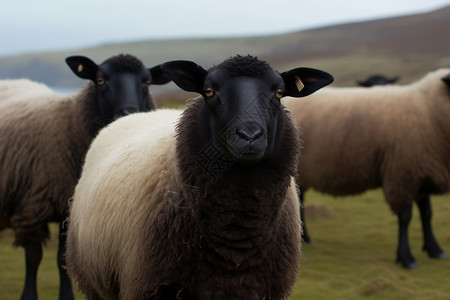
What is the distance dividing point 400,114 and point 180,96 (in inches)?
886

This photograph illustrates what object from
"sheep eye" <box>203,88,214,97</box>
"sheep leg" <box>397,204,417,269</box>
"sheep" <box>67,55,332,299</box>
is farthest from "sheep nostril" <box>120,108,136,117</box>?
"sheep leg" <box>397,204,417,269</box>

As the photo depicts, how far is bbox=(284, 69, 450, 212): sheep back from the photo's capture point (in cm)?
673

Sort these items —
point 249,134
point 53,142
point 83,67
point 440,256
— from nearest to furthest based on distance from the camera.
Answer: point 249,134 → point 53,142 → point 83,67 → point 440,256

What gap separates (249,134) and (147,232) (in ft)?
2.70

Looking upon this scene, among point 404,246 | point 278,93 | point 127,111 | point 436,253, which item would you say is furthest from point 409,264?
point 278,93

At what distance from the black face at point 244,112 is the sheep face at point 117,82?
2385mm

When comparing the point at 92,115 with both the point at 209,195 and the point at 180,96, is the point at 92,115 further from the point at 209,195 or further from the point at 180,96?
the point at 180,96

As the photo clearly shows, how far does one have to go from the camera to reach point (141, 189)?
10.1ft

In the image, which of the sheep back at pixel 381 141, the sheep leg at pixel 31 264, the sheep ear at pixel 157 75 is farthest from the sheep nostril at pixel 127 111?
the sheep back at pixel 381 141

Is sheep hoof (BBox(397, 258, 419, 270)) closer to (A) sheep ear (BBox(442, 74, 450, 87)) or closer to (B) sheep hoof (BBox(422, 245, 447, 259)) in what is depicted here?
(B) sheep hoof (BBox(422, 245, 447, 259))

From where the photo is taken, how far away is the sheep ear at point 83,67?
5.38 metres

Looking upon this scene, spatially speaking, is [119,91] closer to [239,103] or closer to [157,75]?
[157,75]

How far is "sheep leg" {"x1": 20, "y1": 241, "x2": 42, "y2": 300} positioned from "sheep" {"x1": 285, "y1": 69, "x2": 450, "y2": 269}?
337 centimetres

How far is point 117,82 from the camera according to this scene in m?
5.20
